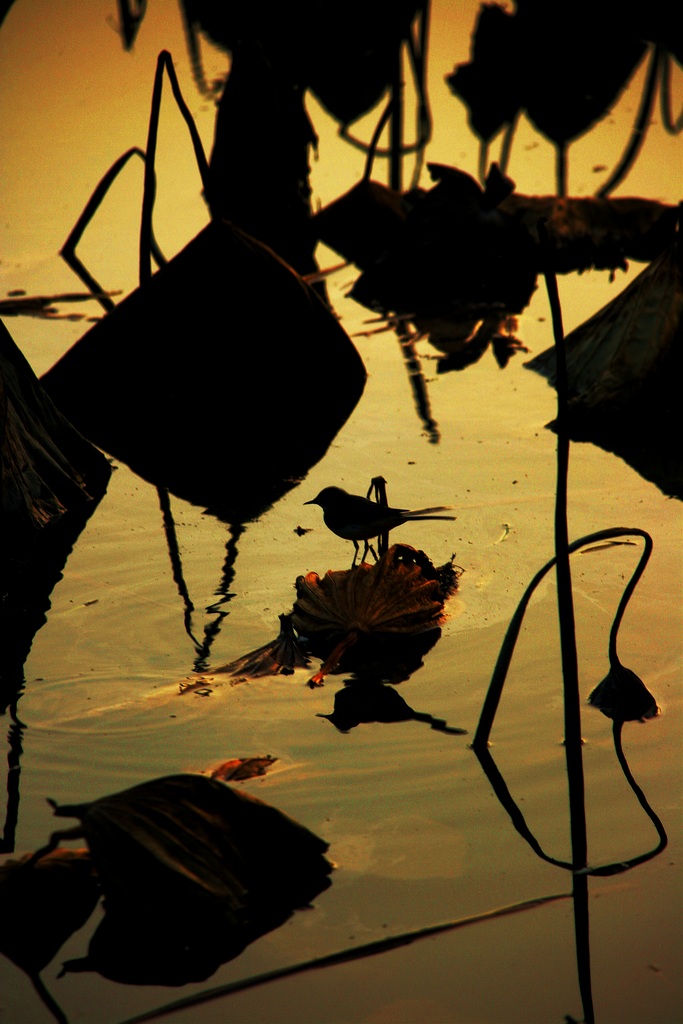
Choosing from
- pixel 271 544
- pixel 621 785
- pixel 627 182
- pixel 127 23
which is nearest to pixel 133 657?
pixel 271 544

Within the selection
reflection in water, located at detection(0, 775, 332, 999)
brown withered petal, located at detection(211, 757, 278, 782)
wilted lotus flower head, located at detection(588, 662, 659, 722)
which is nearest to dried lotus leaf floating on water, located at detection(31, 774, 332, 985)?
reflection in water, located at detection(0, 775, 332, 999)

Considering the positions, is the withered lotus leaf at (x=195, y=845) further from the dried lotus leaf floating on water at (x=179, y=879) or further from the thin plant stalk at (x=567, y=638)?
the thin plant stalk at (x=567, y=638)

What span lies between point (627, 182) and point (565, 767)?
3.11 m

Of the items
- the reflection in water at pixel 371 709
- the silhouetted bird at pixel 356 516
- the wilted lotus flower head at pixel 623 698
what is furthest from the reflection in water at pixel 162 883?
the silhouetted bird at pixel 356 516

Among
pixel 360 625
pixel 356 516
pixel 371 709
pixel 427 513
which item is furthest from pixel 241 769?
pixel 427 513

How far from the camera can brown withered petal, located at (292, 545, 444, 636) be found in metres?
1.38

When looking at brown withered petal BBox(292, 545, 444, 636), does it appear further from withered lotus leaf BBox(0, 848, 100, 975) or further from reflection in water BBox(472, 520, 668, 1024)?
withered lotus leaf BBox(0, 848, 100, 975)

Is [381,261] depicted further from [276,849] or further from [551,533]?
[276,849]

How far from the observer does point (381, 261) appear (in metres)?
2.98

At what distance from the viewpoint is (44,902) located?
0.93 meters

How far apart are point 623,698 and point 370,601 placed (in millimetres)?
320

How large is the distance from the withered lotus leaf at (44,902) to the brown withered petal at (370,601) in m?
0.48

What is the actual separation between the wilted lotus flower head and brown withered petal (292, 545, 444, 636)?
245 mm

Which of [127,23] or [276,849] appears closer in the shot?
[276,849]
